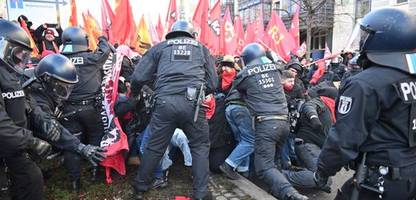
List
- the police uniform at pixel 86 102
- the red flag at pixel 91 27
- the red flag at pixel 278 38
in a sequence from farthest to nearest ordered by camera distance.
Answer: the red flag at pixel 278 38 → the red flag at pixel 91 27 → the police uniform at pixel 86 102

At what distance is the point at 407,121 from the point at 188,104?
2338 mm

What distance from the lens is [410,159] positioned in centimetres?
232

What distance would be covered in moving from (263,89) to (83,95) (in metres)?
2.13

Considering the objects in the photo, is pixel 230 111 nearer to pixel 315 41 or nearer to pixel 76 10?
pixel 76 10

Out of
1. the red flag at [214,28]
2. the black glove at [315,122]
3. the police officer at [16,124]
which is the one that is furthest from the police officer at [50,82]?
the red flag at [214,28]

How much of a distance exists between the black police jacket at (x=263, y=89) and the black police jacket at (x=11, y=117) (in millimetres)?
2535

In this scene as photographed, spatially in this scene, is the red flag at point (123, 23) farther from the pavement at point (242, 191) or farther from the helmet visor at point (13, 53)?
the helmet visor at point (13, 53)

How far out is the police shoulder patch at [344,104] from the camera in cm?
231

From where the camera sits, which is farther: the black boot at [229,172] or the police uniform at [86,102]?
the black boot at [229,172]

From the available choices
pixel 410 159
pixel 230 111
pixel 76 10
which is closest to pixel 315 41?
pixel 76 10

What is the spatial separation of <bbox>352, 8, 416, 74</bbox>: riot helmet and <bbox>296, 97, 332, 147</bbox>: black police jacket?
2301 millimetres

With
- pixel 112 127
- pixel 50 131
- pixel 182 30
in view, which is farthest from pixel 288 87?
pixel 50 131

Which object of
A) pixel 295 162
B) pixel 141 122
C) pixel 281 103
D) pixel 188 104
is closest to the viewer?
pixel 188 104

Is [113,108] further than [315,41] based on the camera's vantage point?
No
